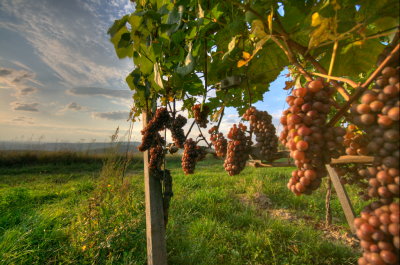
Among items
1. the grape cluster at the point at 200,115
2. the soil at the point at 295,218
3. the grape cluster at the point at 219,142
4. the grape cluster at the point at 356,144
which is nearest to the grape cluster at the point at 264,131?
the grape cluster at the point at 219,142

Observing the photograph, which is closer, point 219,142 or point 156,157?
point 219,142

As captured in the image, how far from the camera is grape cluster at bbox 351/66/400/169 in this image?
54 centimetres

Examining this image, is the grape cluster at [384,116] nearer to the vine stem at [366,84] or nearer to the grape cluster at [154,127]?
the vine stem at [366,84]

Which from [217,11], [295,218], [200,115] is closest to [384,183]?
[217,11]

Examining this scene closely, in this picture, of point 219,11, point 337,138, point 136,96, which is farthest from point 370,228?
point 136,96

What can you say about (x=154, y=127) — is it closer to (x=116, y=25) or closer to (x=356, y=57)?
(x=116, y=25)

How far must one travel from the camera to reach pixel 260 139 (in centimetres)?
126

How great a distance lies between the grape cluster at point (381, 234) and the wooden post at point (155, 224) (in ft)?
5.45

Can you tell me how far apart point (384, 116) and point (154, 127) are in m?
1.73

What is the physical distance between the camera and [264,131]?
4.11 feet

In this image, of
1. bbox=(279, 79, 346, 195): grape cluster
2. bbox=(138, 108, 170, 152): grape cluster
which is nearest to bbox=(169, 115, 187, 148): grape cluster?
bbox=(138, 108, 170, 152): grape cluster

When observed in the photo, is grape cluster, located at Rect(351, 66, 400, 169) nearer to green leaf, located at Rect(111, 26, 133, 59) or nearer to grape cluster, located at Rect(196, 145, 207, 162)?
grape cluster, located at Rect(196, 145, 207, 162)

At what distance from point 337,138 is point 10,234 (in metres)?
4.86

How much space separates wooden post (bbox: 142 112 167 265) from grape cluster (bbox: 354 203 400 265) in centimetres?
166
